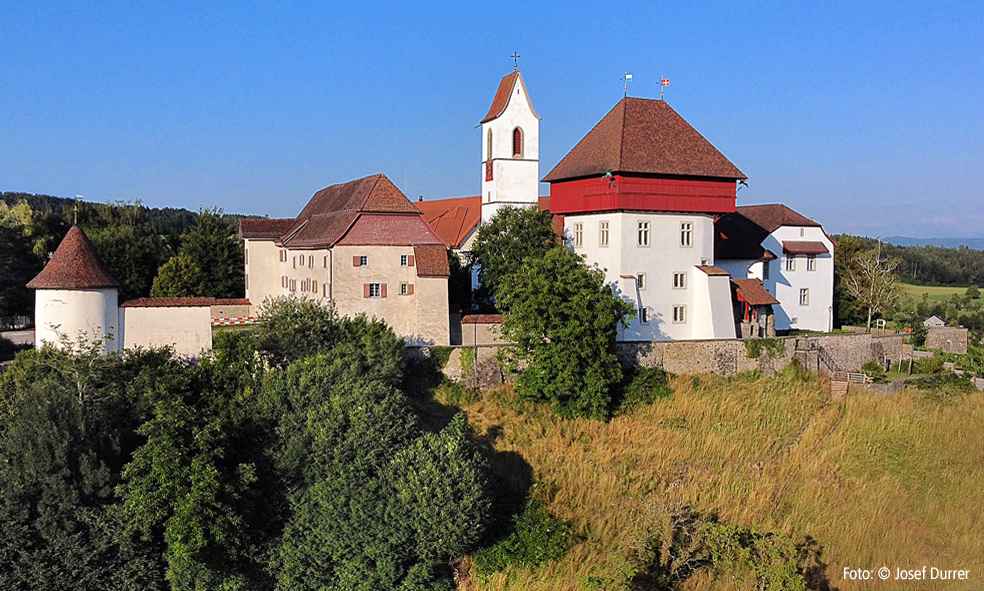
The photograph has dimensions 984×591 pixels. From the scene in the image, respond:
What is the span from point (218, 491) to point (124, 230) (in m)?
33.7

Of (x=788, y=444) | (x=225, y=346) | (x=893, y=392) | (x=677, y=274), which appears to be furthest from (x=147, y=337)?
(x=893, y=392)

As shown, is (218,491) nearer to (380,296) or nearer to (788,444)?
(380,296)

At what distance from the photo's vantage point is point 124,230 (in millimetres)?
48688

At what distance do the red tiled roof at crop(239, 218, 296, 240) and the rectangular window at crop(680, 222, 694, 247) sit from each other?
21.0 m

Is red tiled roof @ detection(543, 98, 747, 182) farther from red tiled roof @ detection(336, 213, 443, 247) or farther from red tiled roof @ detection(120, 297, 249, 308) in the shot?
red tiled roof @ detection(120, 297, 249, 308)

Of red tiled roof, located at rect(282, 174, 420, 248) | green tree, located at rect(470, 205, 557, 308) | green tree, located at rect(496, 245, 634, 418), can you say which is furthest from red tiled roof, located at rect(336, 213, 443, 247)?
green tree, located at rect(496, 245, 634, 418)

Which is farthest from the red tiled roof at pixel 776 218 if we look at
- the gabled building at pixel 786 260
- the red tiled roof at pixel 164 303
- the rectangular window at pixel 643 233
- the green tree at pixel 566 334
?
the red tiled roof at pixel 164 303

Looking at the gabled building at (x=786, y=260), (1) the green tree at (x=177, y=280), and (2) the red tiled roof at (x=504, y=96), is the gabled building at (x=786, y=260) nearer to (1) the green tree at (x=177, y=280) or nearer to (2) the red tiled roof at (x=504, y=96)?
(2) the red tiled roof at (x=504, y=96)

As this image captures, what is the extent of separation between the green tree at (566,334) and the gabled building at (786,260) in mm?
12241

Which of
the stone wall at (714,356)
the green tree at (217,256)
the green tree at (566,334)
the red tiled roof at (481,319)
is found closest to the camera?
the green tree at (566,334)

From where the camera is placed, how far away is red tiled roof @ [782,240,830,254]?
129 ft

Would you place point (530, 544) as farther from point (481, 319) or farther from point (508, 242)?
point (508, 242)

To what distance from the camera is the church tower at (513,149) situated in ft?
150

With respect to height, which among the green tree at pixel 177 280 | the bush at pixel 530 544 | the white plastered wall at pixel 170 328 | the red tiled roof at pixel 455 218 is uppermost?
the red tiled roof at pixel 455 218
